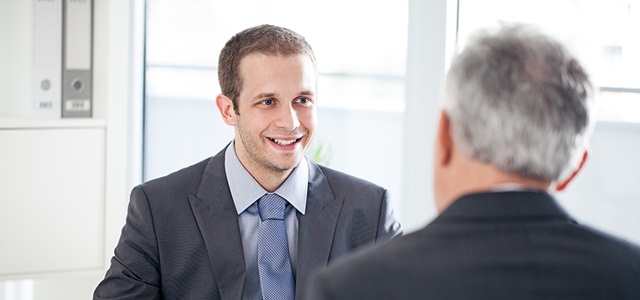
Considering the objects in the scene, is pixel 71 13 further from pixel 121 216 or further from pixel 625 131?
pixel 625 131

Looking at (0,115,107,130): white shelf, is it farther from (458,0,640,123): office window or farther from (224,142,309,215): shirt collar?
(458,0,640,123): office window

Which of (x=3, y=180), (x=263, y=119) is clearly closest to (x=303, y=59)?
(x=263, y=119)

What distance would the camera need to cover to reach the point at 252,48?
7.57 feet

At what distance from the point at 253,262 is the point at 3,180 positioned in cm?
125

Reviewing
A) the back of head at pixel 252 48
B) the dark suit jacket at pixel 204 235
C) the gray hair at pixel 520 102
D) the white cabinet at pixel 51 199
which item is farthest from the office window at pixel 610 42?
the white cabinet at pixel 51 199

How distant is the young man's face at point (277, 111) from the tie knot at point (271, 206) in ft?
0.21

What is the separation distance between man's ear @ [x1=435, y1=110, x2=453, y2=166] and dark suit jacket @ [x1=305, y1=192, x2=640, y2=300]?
0.06 meters

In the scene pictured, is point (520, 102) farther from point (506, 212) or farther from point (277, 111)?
point (277, 111)

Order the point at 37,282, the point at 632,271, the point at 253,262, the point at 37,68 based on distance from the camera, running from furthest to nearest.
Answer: the point at 37,282 → the point at 37,68 → the point at 253,262 → the point at 632,271

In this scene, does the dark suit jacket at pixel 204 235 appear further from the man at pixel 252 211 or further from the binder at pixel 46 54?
the binder at pixel 46 54

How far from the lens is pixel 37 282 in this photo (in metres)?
3.25

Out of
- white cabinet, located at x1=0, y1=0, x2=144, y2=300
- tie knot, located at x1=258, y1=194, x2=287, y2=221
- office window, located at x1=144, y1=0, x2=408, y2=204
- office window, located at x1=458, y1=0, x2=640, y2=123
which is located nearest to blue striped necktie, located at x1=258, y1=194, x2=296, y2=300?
tie knot, located at x1=258, y1=194, x2=287, y2=221

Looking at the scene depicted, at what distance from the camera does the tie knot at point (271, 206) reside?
7.45 ft

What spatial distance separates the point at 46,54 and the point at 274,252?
4.12ft
